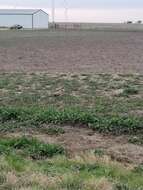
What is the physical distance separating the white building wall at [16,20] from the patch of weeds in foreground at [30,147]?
136573 millimetres

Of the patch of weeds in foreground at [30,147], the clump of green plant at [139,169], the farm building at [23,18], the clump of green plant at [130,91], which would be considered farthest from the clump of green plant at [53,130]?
the farm building at [23,18]

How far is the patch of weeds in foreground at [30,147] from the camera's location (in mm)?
9172

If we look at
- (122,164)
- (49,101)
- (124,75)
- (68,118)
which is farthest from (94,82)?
(122,164)

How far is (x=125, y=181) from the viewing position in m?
7.60

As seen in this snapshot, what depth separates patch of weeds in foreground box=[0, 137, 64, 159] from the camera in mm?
9172

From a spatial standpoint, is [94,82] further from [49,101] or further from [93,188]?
[93,188]

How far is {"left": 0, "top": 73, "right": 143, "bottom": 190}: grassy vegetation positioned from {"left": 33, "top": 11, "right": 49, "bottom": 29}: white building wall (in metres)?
129

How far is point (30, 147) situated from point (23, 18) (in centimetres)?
14022

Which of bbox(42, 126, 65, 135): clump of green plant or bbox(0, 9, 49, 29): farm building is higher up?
bbox(42, 126, 65, 135): clump of green plant

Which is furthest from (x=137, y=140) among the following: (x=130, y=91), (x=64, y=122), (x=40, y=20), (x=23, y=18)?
(x=40, y=20)

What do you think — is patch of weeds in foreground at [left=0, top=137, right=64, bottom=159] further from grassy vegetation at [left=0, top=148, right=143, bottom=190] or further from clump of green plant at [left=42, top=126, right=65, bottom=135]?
clump of green plant at [left=42, top=126, right=65, bottom=135]

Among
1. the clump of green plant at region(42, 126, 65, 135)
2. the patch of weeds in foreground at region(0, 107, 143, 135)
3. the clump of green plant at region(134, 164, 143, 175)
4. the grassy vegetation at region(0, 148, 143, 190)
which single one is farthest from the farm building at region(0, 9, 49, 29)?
the clump of green plant at region(134, 164, 143, 175)

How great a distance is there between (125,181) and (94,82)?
33.2 feet

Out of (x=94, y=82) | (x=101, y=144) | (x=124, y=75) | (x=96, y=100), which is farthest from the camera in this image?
(x=124, y=75)
